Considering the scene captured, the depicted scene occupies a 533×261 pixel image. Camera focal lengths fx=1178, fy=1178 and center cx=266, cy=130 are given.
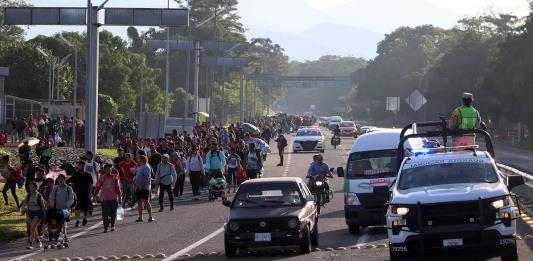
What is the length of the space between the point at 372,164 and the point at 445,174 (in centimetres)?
762

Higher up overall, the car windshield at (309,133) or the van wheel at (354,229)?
the car windshield at (309,133)

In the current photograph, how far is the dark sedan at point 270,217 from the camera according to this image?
20312mm

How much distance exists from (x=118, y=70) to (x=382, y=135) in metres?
86.6

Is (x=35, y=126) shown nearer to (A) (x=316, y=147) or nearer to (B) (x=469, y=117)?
(A) (x=316, y=147)

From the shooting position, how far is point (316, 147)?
232 ft

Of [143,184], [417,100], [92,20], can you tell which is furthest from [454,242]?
[417,100]

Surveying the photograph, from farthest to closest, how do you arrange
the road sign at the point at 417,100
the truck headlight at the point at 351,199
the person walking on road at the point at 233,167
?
the road sign at the point at 417,100
the person walking on road at the point at 233,167
the truck headlight at the point at 351,199

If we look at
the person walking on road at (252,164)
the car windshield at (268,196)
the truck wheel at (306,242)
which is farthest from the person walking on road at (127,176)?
the truck wheel at (306,242)

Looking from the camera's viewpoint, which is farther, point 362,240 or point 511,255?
point 362,240

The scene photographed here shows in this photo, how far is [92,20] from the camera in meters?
39.8

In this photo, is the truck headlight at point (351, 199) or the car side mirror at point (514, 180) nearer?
the car side mirror at point (514, 180)

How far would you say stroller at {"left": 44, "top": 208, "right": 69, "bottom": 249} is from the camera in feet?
78.5

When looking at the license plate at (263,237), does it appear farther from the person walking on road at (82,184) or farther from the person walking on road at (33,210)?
the person walking on road at (82,184)

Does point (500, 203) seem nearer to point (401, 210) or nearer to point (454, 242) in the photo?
point (454, 242)
